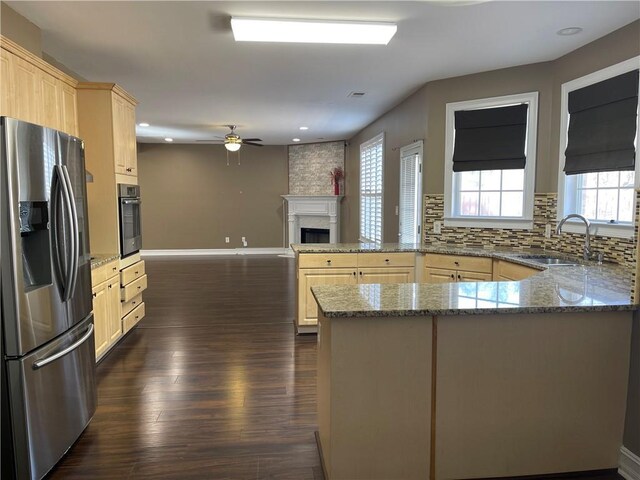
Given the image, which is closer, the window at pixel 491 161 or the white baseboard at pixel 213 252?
the window at pixel 491 161

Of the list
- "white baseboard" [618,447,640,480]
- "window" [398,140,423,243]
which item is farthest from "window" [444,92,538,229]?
"white baseboard" [618,447,640,480]

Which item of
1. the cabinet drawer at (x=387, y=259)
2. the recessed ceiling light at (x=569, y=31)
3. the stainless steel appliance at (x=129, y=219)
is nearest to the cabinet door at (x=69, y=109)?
the stainless steel appliance at (x=129, y=219)

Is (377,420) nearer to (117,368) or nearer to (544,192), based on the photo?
(117,368)

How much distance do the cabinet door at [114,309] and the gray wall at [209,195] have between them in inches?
269

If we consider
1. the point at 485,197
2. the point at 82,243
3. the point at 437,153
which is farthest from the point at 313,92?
the point at 82,243

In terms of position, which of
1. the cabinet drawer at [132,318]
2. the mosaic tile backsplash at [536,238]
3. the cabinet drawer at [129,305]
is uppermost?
the mosaic tile backsplash at [536,238]

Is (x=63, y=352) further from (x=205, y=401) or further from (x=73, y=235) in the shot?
(x=205, y=401)

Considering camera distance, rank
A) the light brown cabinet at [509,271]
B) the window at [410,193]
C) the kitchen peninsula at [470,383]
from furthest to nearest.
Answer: the window at [410,193]
the light brown cabinet at [509,271]
the kitchen peninsula at [470,383]

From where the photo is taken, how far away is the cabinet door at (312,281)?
4.36 meters

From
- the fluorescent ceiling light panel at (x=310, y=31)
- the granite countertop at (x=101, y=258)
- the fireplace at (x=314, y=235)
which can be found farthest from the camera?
the fireplace at (x=314, y=235)

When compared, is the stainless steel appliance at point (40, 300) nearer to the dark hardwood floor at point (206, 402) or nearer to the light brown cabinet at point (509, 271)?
the dark hardwood floor at point (206, 402)

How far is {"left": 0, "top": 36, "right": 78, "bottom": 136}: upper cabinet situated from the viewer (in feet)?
9.29

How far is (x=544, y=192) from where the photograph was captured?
13.9 ft

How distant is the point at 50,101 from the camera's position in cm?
348
